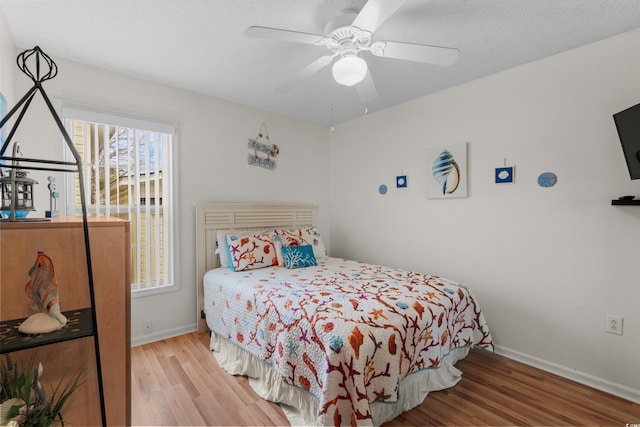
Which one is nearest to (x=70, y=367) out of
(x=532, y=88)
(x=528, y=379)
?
(x=528, y=379)

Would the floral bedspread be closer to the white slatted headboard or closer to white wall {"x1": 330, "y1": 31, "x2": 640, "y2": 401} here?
the white slatted headboard

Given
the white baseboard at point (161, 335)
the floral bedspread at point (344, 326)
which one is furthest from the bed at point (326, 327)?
the white baseboard at point (161, 335)

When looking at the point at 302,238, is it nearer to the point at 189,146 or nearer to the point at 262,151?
the point at 262,151

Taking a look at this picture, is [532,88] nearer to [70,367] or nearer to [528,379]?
[528,379]

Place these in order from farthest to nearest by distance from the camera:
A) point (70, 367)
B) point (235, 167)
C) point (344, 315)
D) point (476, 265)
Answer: point (235, 167) < point (476, 265) < point (344, 315) < point (70, 367)

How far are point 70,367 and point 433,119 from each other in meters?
3.21

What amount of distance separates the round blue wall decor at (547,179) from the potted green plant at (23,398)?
3033mm

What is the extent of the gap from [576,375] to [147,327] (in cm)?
347

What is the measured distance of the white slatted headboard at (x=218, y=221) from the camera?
3.02m

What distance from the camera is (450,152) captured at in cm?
295

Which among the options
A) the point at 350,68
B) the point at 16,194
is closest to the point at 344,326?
the point at 350,68

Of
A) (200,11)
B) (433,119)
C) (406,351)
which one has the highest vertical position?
(200,11)

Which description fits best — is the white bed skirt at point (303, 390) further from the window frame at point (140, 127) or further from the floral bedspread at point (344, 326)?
the window frame at point (140, 127)

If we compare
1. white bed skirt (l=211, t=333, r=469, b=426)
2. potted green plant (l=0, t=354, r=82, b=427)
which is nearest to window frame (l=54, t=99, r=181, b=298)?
white bed skirt (l=211, t=333, r=469, b=426)
